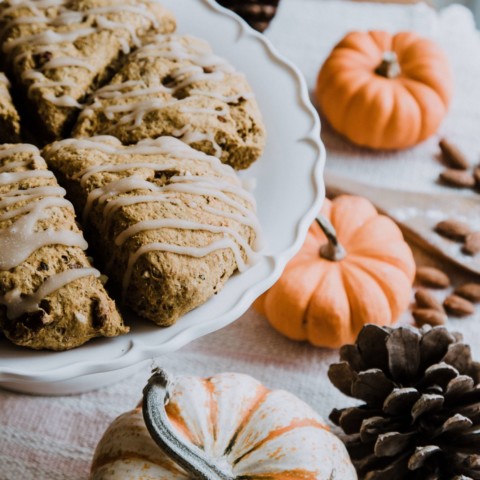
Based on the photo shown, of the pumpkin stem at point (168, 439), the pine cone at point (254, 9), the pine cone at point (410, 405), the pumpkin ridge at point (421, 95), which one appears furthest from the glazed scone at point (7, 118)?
the pumpkin ridge at point (421, 95)

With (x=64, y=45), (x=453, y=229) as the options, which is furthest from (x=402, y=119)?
(x=64, y=45)

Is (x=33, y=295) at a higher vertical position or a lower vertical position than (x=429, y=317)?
higher

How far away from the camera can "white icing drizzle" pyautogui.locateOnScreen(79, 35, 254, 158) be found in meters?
1.28

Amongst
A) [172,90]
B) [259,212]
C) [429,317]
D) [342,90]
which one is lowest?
[429,317]

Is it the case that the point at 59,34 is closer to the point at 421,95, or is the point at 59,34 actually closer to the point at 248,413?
the point at 248,413

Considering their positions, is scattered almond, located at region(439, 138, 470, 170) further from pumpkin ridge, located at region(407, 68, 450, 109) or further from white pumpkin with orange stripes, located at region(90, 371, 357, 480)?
white pumpkin with orange stripes, located at region(90, 371, 357, 480)

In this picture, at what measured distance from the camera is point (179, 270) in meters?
1.10

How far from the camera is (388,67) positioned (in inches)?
77.8

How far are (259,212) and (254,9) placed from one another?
2.94 ft

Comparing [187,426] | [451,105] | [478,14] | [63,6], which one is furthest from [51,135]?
[478,14]

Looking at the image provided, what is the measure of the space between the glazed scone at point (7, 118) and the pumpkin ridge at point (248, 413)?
0.61 meters

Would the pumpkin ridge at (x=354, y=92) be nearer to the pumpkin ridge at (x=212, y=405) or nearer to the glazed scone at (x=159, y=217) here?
the glazed scone at (x=159, y=217)

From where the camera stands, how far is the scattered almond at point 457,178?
1.92m

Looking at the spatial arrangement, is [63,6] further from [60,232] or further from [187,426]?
[187,426]
